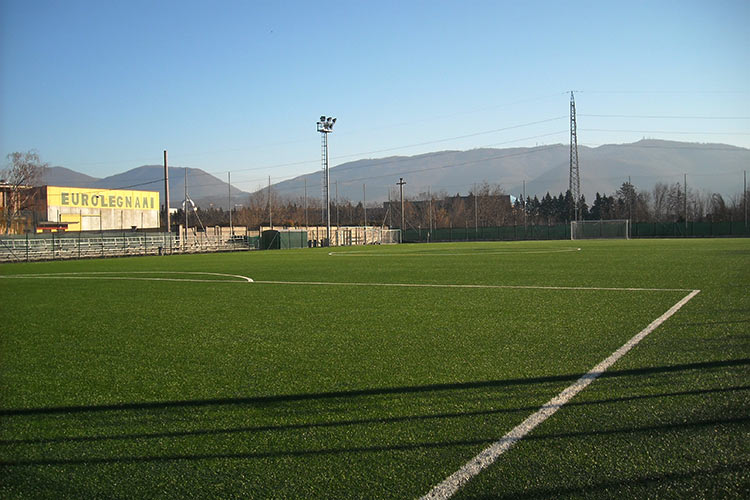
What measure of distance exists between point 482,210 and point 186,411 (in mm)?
99183

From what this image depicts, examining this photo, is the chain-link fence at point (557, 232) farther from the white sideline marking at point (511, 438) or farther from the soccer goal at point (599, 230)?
the white sideline marking at point (511, 438)

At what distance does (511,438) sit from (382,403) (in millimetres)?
1109

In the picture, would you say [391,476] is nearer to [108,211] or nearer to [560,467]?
[560,467]

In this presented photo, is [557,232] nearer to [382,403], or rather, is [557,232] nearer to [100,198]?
[100,198]

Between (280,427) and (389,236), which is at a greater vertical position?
(389,236)

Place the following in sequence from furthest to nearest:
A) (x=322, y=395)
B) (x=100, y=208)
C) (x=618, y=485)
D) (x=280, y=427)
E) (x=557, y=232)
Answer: (x=100, y=208) → (x=557, y=232) → (x=322, y=395) → (x=280, y=427) → (x=618, y=485)

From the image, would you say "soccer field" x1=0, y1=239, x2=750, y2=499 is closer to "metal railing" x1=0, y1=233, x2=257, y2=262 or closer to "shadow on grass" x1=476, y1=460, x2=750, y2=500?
"shadow on grass" x1=476, y1=460, x2=750, y2=500

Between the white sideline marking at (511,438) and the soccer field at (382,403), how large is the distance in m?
0.01

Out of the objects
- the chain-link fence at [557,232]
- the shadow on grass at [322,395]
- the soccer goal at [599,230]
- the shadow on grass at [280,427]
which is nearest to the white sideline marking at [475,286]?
the shadow on grass at [322,395]

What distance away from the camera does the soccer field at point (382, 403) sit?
3240 millimetres

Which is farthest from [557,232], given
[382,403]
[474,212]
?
[382,403]

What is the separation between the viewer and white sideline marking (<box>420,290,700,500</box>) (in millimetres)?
3100

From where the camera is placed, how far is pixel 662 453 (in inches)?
135

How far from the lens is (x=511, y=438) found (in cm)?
372
